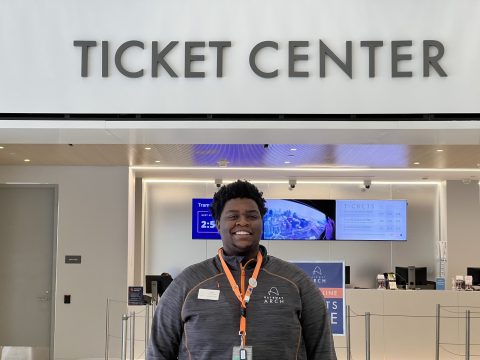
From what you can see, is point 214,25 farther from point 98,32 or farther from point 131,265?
point 131,265

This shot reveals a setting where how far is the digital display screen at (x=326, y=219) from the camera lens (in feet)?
35.2

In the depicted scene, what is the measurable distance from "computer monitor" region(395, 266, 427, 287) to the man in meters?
8.46

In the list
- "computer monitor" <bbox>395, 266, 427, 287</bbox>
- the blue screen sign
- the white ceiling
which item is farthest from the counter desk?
the blue screen sign

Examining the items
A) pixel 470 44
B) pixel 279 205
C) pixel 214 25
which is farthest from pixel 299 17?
pixel 279 205

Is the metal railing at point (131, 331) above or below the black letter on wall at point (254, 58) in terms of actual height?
below

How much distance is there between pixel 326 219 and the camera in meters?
10.8

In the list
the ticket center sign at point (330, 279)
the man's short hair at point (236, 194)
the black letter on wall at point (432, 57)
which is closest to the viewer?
the man's short hair at point (236, 194)

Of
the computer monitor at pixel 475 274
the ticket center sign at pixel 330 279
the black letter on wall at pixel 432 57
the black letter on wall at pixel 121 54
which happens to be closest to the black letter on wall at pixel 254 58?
the black letter on wall at pixel 121 54

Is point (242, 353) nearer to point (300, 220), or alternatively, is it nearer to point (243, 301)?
point (243, 301)

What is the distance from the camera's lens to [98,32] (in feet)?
15.2

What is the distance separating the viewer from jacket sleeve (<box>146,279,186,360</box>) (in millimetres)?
2066

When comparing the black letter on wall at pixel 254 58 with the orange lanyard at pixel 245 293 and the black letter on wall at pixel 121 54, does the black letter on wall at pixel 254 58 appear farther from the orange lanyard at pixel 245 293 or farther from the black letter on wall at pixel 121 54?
the orange lanyard at pixel 245 293

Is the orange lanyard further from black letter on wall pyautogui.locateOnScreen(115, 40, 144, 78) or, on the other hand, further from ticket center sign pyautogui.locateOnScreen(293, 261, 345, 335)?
ticket center sign pyautogui.locateOnScreen(293, 261, 345, 335)

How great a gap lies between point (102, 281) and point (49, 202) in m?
1.35
